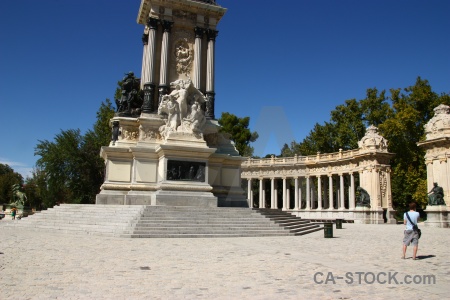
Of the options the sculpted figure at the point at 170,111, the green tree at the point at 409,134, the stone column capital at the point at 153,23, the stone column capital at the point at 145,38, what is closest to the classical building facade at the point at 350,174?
the green tree at the point at 409,134

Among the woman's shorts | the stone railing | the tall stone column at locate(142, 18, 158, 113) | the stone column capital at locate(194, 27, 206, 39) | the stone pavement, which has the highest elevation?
the stone column capital at locate(194, 27, 206, 39)

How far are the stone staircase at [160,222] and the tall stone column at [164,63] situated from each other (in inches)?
320

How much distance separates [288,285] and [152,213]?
10823 mm

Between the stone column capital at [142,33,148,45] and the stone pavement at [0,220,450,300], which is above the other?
the stone column capital at [142,33,148,45]

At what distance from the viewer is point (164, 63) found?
23500 millimetres

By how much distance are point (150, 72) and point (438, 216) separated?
22.8 m

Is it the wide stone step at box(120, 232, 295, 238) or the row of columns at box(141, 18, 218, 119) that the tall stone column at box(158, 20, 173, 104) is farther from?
the wide stone step at box(120, 232, 295, 238)

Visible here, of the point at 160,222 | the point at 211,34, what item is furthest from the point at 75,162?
the point at 160,222

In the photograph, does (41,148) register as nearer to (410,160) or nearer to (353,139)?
(353,139)

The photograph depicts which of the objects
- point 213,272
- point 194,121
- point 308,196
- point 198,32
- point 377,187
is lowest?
point 213,272

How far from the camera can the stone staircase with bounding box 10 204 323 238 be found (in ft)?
49.9

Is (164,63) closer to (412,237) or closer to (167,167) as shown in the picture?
(167,167)

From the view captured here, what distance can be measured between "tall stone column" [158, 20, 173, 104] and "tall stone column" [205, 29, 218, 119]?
2688 mm

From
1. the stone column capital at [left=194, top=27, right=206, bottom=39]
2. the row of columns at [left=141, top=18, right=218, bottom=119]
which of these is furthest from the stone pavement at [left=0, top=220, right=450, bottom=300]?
the stone column capital at [left=194, top=27, right=206, bottom=39]
